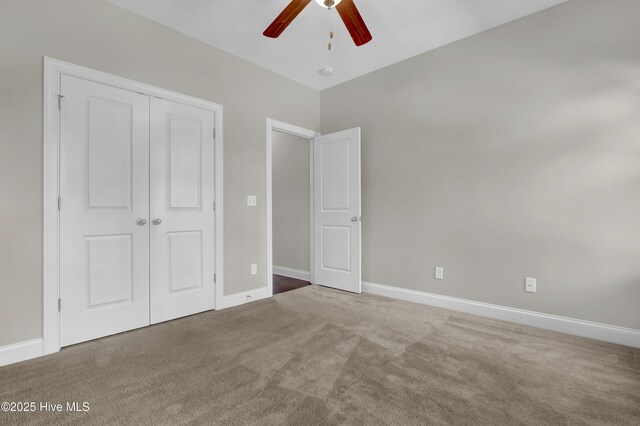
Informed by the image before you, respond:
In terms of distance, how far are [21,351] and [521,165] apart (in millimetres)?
4230

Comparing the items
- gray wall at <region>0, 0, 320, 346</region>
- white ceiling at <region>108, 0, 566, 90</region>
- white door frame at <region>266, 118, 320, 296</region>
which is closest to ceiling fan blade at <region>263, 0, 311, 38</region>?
white ceiling at <region>108, 0, 566, 90</region>

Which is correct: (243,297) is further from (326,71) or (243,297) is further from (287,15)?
(326,71)

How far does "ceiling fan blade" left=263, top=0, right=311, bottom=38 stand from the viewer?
204cm

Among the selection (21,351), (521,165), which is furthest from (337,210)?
(21,351)

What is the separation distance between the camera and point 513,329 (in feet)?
8.76

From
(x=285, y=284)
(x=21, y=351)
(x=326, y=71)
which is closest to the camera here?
(x=21, y=351)

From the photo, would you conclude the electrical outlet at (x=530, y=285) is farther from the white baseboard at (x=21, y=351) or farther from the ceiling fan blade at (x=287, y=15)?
the white baseboard at (x=21, y=351)

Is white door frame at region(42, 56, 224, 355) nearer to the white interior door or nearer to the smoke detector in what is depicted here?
the smoke detector

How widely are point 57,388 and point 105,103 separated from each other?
208 cm

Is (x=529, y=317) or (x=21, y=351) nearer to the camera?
(x=21, y=351)

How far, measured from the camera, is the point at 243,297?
3465 mm

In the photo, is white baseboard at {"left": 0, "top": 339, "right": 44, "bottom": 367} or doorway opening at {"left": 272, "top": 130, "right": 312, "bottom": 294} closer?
white baseboard at {"left": 0, "top": 339, "right": 44, "bottom": 367}

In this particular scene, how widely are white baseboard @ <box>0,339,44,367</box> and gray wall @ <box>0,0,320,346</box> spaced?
0.04 metres

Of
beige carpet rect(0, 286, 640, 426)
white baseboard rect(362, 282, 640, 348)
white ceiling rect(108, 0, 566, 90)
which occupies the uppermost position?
white ceiling rect(108, 0, 566, 90)
